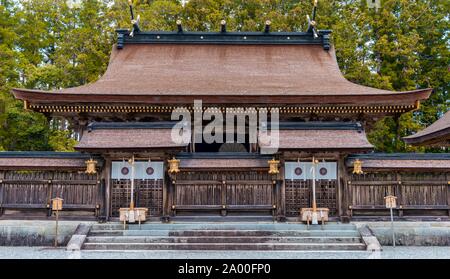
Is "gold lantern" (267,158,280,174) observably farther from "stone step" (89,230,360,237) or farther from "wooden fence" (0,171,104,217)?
"wooden fence" (0,171,104,217)

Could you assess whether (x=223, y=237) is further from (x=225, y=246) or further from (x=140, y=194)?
(x=140, y=194)

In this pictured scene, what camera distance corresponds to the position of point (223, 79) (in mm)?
18500

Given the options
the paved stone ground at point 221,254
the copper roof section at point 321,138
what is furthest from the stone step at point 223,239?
the copper roof section at point 321,138

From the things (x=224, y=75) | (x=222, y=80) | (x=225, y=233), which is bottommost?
(x=225, y=233)

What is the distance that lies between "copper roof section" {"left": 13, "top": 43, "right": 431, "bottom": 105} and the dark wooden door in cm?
287

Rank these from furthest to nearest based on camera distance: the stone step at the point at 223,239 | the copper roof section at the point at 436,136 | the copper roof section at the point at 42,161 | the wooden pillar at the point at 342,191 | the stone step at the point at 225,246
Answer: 1. the copper roof section at the point at 436,136
2. the wooden pillar at the point at 342,191
3. the copper roof section at the point at 42,161
4. the stone step at the point at 223,239
5. the stone step at the point at 225,246

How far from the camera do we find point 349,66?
28453 millimetres

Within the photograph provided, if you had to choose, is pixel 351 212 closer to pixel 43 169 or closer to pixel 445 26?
pixel 43 169

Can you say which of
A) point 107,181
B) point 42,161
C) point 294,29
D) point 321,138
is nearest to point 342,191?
point 321,138

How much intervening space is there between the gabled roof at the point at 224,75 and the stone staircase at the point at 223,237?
4514 mm

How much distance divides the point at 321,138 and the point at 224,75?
6.03m

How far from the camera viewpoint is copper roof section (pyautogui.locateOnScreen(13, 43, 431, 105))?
1591 cm

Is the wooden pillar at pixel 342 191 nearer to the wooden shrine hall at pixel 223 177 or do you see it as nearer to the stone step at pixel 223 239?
the wooden shrine hall at pixel 223 177

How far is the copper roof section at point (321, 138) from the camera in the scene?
556 inches
